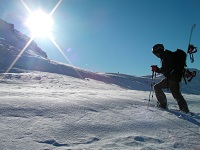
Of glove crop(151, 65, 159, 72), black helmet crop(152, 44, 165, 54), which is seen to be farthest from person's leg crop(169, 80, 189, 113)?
black helmet crop(152, 44, 165, 54)

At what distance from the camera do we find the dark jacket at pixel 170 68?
248 inches

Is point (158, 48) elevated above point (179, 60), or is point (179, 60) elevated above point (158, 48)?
point (158, 48)

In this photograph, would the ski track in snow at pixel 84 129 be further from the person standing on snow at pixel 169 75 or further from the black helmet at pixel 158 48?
the black helmet at pixel 158 48

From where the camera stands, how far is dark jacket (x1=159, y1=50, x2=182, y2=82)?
630cm

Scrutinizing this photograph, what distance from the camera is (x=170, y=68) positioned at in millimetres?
6336

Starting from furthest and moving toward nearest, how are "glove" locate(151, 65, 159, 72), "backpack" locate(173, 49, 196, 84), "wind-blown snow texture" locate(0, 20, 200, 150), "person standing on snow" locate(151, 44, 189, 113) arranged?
"glove" locate(151, 65, 159, 72), "person standing on snow" locate(151, 44, 189, 113), "backpack" locate(173, 49, 196, 84), "wind-blown snow texture" locate(0, 20, 200, 150)

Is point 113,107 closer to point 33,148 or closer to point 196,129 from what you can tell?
point 196,129

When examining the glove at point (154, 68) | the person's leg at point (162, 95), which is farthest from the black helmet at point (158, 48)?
the person's leg at point (162, 95)

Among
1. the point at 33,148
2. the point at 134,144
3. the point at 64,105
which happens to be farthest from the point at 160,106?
the point at 33,148

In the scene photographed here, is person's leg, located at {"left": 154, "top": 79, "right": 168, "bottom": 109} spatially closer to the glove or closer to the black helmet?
the glove

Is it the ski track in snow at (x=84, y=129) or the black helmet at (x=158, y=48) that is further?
the black helmet at (x=158, y=48)

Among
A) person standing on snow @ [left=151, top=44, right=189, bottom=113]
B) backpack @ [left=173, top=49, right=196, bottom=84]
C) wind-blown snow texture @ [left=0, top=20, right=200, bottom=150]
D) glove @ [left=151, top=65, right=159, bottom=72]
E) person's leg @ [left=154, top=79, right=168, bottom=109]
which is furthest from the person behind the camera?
glove @ [left=151, top=65, right=159, bottom=72]

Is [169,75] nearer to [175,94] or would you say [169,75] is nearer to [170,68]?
[170,68]

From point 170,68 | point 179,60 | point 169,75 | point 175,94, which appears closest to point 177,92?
point 175,94
